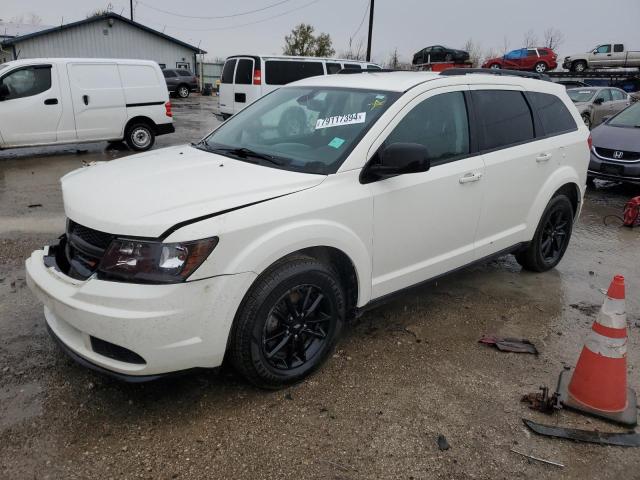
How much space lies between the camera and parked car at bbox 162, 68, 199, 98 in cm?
3106

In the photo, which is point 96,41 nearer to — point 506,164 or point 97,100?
point 97,100

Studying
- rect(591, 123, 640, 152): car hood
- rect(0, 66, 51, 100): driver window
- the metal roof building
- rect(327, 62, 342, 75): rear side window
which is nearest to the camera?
rect(591, 123, 640, 152): car hood

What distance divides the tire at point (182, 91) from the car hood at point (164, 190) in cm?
3008

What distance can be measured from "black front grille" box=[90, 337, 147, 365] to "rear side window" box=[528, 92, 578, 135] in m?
3.82

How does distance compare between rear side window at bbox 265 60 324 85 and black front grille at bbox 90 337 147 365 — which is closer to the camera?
black front grille at bbox 90 337 147 365

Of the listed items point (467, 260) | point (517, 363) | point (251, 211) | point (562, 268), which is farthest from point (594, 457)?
point (562, 268)

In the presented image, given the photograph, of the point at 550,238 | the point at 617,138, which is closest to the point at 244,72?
the point at 617,138

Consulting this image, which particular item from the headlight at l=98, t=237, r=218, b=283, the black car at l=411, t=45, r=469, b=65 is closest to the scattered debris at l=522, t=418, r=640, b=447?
the headlight at l=98, t=237, r=218, b=283

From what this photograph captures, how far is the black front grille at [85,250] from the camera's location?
104 inches

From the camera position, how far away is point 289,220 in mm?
2779

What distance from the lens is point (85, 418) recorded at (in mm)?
2754

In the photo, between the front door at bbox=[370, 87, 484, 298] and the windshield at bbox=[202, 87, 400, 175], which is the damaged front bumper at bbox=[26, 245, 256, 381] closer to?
the windshield at bbox=[202, 87, 400, 175]

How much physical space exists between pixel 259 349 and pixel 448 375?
1275mm

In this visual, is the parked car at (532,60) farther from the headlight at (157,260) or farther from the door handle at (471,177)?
the headlight at (157,260)
